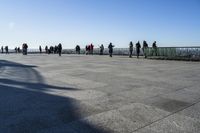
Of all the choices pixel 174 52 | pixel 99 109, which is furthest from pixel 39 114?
pixel 174 52

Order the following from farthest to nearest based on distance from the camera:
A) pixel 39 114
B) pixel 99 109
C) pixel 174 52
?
pixel 174 52 → pixel 99 109 → pixel 39 114

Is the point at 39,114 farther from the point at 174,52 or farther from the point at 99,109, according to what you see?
the point at 174,52

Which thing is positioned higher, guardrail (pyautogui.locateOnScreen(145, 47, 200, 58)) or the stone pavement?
guardrail (pyautogui.locateOnScreen(145, 47, 200, 58))

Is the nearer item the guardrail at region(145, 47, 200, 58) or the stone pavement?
the stone pavement

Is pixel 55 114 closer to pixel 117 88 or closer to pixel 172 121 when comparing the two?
pixel 172 121

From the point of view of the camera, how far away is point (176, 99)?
5.57 m

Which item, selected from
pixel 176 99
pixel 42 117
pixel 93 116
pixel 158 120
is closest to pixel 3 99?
pixel 42 117

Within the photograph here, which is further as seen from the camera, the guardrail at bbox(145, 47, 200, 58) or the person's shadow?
A: the guardrail at bbox(145, 47, 200, 58)

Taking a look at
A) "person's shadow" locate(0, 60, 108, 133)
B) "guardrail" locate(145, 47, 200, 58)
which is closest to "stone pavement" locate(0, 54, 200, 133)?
"person's shadow" locate(0, 60, 108, 133)

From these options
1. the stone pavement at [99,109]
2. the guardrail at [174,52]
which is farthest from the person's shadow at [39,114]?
the guardrail at [174,52]

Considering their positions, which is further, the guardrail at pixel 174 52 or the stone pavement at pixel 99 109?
the guardrail at pixel 174 52

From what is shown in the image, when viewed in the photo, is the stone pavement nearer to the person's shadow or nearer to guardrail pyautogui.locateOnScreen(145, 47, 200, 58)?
the person's shadow

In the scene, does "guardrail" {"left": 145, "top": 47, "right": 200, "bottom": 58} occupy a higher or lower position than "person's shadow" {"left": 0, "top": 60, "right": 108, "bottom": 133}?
higher

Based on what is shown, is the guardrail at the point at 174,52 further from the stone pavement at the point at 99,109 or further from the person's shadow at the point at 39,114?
the person's shadow at the point at 39,114
